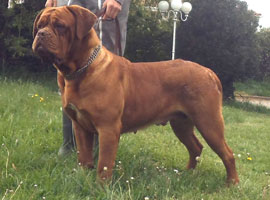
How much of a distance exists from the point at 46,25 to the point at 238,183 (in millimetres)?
2201

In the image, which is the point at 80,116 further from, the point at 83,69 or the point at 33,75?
the point at 33,75

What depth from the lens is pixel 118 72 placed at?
3.20 m

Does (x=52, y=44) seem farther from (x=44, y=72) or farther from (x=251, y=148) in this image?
(x=44, y=72)

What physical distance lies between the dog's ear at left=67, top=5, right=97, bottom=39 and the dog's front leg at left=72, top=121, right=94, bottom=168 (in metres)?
0.81

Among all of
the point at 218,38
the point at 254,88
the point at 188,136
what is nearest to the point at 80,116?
the point at 188,136

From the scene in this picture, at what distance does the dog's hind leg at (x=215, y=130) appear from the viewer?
3.51 meters

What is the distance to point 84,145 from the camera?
3369mm

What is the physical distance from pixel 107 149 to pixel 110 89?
1.52 ft

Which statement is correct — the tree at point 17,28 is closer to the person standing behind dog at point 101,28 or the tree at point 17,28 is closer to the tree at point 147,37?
the tree at point 147,37

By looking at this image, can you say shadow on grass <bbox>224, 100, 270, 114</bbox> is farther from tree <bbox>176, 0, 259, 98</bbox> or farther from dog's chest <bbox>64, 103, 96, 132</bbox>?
dog's chest <bbox>64, 103, 96, 132</bbox>

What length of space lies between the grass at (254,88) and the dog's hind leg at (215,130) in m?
19.2

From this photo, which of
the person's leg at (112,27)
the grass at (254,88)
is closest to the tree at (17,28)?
the person's leg at (112,27)

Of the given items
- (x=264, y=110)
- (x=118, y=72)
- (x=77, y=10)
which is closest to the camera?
(x=77, y=10)

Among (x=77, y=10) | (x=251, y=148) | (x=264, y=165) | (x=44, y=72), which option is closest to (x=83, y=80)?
(x=77, y=10)
